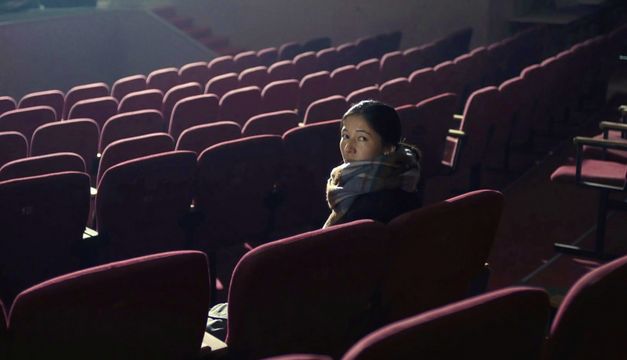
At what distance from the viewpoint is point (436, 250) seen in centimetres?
246

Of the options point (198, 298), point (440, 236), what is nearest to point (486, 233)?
point (440, 236)

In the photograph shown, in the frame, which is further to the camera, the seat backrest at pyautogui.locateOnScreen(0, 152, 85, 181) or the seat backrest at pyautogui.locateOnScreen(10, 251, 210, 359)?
the seat backrest at pyautogui.locateOnScreen(0, 152, 85, 181)

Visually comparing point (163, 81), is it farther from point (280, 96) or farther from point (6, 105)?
point (280, 96)

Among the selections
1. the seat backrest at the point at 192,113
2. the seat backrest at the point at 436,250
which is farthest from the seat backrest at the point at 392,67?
the seat backrest at the point at 436,250

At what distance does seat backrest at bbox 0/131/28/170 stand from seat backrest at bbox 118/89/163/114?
1414mm

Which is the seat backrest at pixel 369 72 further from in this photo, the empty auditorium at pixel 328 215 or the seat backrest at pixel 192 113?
the seat backrest at pixel 192 113

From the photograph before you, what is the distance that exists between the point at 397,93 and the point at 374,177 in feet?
9.04

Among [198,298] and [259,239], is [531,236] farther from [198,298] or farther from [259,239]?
[198,298]

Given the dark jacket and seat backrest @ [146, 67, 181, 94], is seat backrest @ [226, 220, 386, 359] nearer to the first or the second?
the dark jacket

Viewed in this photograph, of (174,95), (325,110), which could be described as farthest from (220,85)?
(325,110)

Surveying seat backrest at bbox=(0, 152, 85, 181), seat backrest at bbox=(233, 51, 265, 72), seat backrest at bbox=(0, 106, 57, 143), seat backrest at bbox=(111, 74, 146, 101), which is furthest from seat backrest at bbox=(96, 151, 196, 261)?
seat backrest at bbox=(233, 51, 265, 72)

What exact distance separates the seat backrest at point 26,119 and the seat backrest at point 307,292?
3162mm

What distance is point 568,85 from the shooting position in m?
5.89

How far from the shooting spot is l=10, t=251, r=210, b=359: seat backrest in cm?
185
